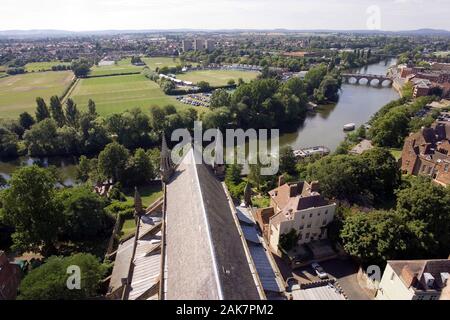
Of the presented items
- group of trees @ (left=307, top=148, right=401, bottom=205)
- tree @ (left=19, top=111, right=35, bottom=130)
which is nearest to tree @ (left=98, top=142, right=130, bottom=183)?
group of trees @ (left=307, top=148, right=401, bottom=205)

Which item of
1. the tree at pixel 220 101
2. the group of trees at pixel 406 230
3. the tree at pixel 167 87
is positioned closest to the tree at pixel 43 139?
the tree at pixel 220 101

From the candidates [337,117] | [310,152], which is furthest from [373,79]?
[310,152]

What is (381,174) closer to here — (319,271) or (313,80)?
(319,271)

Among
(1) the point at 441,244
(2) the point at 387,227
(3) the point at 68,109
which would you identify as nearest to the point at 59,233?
(2) the point at 387,227

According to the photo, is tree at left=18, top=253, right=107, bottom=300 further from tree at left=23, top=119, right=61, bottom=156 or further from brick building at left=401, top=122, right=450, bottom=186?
brick building at left=401, top=122, right=450, bottom=186

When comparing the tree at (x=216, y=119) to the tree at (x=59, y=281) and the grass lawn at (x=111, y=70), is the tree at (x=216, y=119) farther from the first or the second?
the grass lawn at (x=111, y=70)

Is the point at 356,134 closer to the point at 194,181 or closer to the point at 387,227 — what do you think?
the point at 387,227
